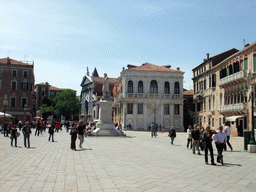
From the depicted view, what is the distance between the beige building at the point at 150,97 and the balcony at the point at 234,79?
16.7 meters

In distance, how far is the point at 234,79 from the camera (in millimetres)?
35000

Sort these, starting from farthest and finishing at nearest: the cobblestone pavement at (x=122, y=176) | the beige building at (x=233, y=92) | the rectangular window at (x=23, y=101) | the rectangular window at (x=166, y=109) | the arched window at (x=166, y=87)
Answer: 1. the arched window at (x=166, y=87)
2. the rectangular window at (x=166, y=109)
3. the rectangular window at (x=23, y=101)
4. the beige building at (x=233, y=92)
5. the cobblestone pavement at (x=122, y=176)

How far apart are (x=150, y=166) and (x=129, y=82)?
45228 mm

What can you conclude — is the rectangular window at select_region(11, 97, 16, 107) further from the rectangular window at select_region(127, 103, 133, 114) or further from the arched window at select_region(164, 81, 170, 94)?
the arched window at select_region(164, 81, 170, 94)

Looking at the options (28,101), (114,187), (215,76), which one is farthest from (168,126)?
(114,187)

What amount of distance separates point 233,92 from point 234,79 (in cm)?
214

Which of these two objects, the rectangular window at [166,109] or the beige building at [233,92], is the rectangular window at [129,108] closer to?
the rectangular window at [166,109]

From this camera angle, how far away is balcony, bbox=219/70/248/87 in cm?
3297

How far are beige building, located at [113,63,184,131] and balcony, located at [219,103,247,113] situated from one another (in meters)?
16.7

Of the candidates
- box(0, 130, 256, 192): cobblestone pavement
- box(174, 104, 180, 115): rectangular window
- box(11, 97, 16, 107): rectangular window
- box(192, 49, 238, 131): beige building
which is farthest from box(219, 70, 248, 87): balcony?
box(11, 97, 16, 107): rectangular window

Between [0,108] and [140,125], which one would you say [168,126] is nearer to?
[140,125]

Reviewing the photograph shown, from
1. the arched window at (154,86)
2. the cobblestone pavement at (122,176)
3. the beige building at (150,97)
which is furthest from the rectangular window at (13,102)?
the cobblestone pavement at (122,176)

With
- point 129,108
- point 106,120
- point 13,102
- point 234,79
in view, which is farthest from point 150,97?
point 106,120

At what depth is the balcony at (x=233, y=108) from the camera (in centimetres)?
3297
